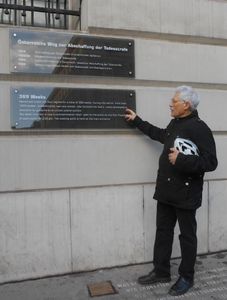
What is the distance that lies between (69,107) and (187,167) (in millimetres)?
1230

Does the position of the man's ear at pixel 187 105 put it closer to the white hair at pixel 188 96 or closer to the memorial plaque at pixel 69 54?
the white hair at pixel 188 96

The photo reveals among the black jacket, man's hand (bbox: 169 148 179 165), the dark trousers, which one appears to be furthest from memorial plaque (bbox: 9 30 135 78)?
the dark trousers

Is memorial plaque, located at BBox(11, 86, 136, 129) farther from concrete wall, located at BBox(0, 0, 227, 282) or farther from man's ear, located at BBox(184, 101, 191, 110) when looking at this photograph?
man's ear, located at BBox(184, 101, 191, 110)

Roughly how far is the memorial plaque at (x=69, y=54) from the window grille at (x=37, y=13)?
509 millimetres

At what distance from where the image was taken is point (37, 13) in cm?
478

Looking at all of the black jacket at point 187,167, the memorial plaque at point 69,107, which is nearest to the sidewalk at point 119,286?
the black jacket at point 187,167

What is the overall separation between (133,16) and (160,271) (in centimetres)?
239

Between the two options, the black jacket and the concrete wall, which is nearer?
the black jacket

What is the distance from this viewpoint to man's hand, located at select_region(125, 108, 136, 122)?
4.45 m

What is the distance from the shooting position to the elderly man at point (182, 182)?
390 cm

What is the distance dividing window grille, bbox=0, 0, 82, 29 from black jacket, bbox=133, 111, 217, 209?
164cm

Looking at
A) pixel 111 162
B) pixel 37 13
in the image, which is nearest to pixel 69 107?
pixel 111 162

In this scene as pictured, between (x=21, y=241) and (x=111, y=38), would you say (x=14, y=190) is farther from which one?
(x=111, y=38)

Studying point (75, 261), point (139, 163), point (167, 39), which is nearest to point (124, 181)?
point (139, 163)
